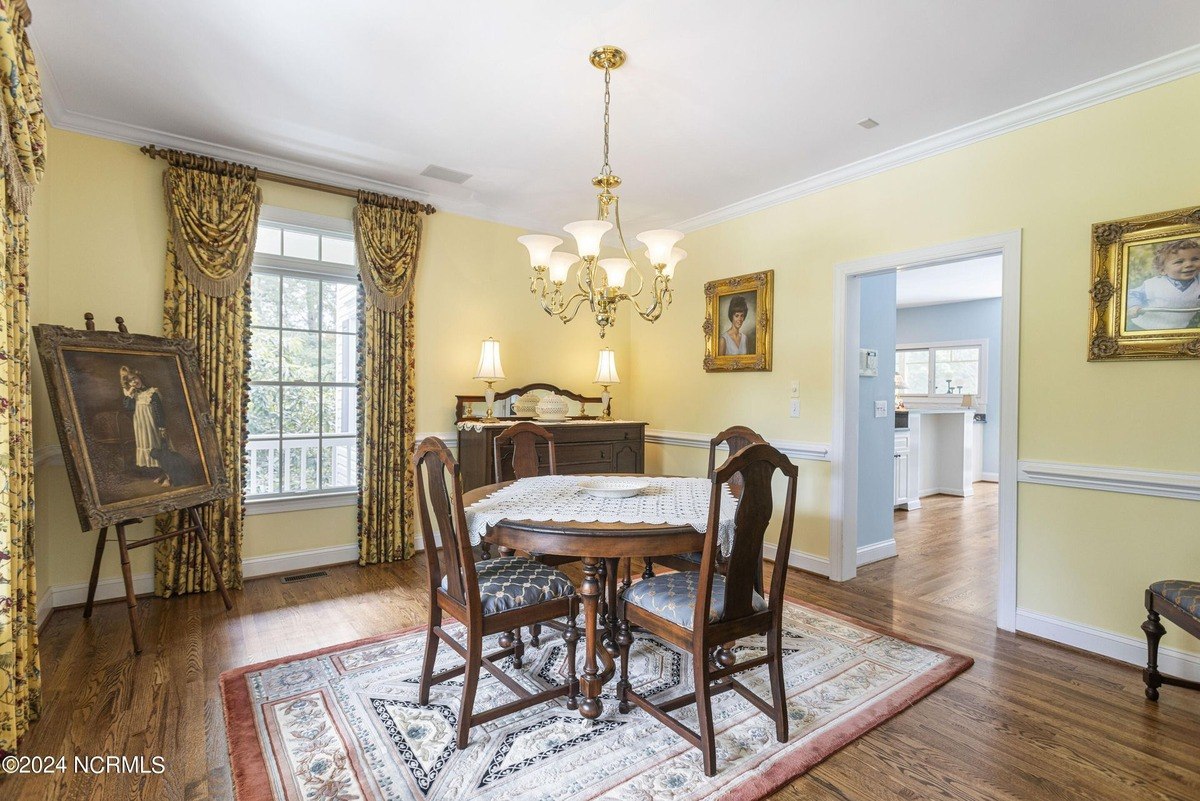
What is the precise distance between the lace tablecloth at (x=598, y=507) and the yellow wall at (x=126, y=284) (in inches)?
77.3

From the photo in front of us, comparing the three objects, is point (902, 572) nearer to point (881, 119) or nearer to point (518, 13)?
point (881, 119)

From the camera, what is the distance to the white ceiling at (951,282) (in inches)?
255

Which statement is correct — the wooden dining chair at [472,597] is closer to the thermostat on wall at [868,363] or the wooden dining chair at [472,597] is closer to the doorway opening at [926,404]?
the doorway opening at [926,404]

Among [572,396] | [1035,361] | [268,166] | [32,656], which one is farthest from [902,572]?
[268,166]

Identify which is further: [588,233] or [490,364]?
[490,364]

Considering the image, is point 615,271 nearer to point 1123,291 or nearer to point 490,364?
point 490,364

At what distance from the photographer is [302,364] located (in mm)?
3996

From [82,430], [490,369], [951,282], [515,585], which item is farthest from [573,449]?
[951,282]

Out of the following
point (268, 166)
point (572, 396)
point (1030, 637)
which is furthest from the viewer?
point (572, 396)

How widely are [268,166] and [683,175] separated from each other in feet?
8.85

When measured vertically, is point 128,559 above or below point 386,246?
below

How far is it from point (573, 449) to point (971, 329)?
7.35 meters

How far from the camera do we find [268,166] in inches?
146

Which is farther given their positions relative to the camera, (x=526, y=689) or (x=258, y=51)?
(x=258, y=51)
